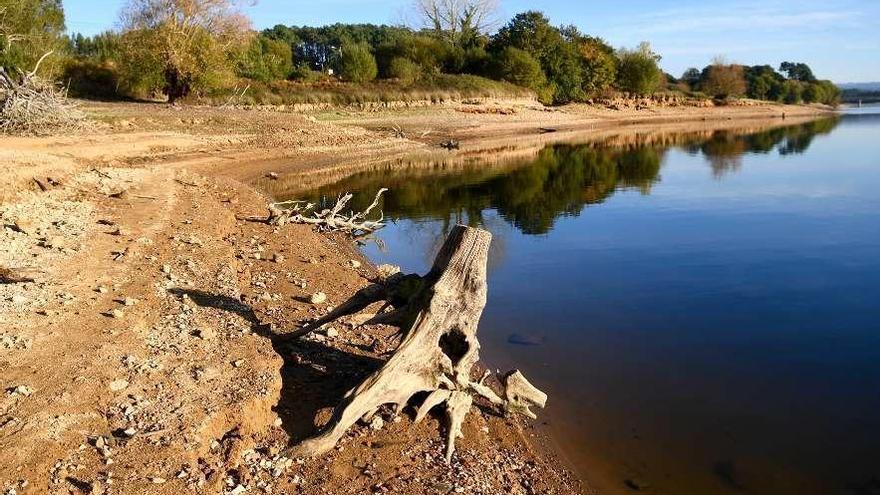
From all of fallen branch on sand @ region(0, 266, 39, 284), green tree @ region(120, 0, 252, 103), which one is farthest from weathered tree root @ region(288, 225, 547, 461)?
green tree @ region(120, 0, 252, 103)

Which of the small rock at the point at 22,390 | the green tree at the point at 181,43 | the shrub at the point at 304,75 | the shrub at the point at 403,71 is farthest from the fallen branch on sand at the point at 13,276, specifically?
the shrub at the point at 403,71

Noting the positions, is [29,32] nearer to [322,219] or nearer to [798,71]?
[322,219]

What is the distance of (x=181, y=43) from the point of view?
3222 centimetres

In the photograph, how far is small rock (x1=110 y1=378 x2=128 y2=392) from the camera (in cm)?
534

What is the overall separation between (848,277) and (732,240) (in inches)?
135

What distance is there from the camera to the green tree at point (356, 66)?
51750mm

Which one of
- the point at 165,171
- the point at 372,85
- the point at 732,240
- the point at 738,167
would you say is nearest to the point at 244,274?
the point at 165,171

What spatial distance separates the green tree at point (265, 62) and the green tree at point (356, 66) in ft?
13.5

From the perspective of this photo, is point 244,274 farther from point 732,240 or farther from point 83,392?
point 732,240

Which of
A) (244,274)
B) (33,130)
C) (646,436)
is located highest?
(33,130)

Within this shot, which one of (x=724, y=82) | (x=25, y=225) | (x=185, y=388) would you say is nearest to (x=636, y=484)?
(x=185, y=388)

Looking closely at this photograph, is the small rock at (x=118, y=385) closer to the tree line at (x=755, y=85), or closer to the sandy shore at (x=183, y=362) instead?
the sandy shore at (x=183, y=362)

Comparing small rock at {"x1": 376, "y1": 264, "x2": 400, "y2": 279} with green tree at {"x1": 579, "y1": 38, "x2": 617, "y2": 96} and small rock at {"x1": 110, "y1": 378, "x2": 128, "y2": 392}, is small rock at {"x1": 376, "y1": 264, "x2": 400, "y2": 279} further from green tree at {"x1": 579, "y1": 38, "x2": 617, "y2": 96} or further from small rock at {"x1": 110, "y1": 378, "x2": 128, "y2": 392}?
green tree at {"x1": 579, "y1": 38, "x2": 617, "y2": 96}

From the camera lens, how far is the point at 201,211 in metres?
13.1
